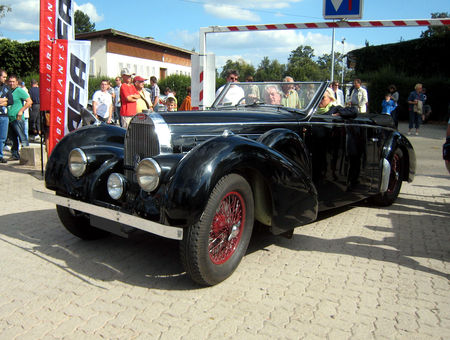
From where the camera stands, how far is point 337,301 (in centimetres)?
315

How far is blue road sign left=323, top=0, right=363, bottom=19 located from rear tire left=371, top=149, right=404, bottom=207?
88.9 inches

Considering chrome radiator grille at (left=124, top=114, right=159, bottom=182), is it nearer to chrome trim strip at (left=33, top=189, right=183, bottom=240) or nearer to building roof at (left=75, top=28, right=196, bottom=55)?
chrome trim strip at (left=33, top=189, right=183, bottom=240)

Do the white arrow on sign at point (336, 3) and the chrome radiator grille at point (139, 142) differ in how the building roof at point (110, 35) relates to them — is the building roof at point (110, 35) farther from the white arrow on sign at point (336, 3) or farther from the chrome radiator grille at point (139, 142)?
the chrome radiator grille at point (139, 142)

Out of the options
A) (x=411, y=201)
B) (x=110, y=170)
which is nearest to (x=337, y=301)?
(x=110, y=170)

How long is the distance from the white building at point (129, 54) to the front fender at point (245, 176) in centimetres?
3090

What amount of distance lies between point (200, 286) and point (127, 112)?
19.1ft

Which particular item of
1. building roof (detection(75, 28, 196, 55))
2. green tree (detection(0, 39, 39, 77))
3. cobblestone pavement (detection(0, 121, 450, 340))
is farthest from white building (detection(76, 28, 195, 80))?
cobblestone pavement (detection(0, 121, 450, 340))

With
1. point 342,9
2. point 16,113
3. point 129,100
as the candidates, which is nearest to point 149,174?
point 342,9

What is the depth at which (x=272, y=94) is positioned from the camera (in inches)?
193

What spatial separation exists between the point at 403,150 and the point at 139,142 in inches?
163

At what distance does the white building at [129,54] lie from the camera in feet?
108

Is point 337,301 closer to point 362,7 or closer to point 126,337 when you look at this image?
point 126,337

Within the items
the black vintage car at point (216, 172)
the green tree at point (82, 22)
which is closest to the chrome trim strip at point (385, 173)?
the black vintage car at point (216, 172)

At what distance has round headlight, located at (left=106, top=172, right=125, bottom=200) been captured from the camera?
346 cm
